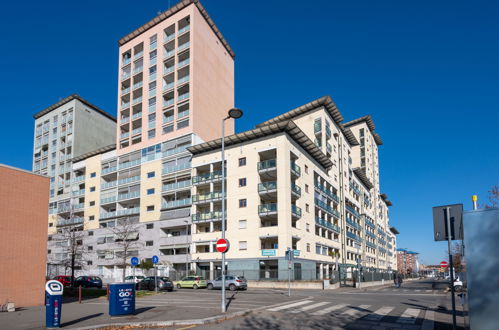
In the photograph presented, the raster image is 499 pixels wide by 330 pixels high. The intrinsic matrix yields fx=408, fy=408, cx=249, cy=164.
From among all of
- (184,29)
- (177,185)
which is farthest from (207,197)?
(184,29)

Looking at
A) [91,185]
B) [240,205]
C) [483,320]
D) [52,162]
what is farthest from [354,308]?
[52,162]

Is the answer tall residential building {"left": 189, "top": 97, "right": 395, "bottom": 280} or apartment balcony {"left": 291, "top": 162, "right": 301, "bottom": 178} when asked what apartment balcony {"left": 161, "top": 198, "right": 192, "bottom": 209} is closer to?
tall residential building {"left": 189, "top": 97, "right": 395, "bottom": 280}

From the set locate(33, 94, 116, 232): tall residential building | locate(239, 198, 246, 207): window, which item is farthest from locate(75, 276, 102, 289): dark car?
locate(33, 94, 116, 232): tall residential building

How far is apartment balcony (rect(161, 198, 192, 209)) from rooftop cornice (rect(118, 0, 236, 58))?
89.5 feet

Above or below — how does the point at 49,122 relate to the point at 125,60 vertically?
below

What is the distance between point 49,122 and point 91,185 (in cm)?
2202

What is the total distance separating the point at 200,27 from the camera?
5884 cm

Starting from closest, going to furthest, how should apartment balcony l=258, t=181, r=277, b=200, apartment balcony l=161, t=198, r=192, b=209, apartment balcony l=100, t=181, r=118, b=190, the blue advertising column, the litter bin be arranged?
the blue advertising column, the litter bin, apartment balcony l=258, t=181, r=277, b=200, apartment balcony l=161, t=198, r=192, b=209, apartment balcony l=100, t=181, r=118, b=190

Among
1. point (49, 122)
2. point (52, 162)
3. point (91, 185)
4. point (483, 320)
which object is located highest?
point (49, 122)

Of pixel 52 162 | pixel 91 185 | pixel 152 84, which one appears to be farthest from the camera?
pixel 52 162

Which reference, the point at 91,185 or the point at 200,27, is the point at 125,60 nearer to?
the point at 200,27

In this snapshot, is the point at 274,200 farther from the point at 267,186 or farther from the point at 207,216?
the point at 207,216

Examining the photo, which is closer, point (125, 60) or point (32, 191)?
point (32, 191)

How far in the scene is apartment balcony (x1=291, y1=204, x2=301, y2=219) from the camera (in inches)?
1793
